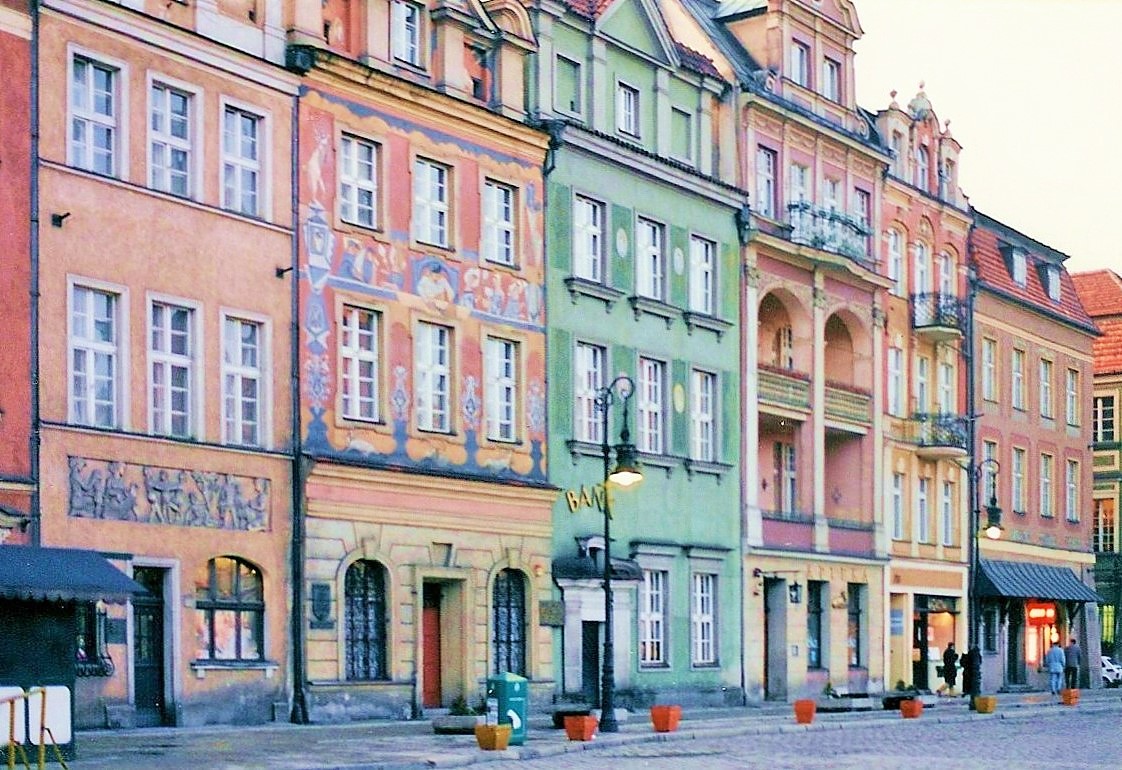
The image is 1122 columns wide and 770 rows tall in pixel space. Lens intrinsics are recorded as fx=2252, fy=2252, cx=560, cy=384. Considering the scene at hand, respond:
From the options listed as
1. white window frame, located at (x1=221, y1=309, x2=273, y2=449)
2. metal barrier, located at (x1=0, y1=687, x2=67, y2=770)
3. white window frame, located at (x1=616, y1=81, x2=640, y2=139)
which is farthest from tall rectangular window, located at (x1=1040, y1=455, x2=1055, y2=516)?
metal barrier, located at (x1=0, y1=687, x2=67, y2=770)

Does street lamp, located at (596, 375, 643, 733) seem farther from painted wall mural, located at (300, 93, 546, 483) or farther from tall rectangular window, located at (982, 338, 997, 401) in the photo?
tall rectangular window, located at (982, 338, 997, 401)

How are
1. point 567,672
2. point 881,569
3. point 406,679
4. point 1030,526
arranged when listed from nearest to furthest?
1. point 406,679
2. point 567,672
3. point 881,569
4. point 1030,526

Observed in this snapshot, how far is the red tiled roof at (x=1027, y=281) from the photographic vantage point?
64.4 metres

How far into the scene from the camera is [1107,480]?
77.4 meters

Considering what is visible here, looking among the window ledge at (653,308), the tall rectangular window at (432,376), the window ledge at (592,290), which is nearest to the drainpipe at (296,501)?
the tall rectangular window at (432,376)

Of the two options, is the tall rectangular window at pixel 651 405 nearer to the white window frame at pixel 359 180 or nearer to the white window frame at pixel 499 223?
the white window frame at pixel 499 223

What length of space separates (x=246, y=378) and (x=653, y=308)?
1303 cm

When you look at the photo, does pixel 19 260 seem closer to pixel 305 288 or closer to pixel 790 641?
pixel 305 288

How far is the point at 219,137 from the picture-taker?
1378 inches

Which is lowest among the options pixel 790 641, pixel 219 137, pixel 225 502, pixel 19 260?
pixel 790 641

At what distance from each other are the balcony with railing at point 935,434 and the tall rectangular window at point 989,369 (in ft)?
15.6

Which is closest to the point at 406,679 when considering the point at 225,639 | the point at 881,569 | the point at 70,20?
the point at 225,639

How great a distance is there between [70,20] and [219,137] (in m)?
3.62

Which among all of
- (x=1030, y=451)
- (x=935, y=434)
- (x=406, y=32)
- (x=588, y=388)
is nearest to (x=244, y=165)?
(x=406, y=32)
